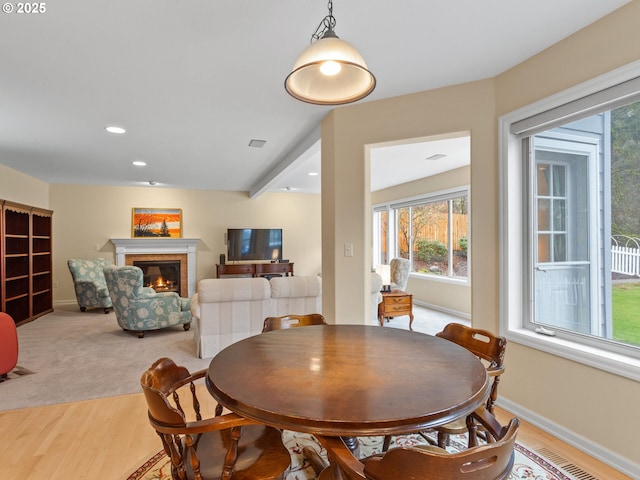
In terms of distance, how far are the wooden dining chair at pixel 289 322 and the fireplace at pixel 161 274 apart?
6022 millimetres

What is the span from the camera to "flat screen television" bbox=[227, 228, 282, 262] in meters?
7.91

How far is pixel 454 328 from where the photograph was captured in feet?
6.54

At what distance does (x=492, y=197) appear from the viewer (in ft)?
8.77

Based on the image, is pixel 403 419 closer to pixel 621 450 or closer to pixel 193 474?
pixel 193 474

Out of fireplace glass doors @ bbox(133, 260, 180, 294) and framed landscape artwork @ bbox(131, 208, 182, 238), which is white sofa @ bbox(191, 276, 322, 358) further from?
framed landscape artwork @ bbox(131, 208, 182, 238)

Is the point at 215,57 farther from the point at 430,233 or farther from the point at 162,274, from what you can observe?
the point at 162,274

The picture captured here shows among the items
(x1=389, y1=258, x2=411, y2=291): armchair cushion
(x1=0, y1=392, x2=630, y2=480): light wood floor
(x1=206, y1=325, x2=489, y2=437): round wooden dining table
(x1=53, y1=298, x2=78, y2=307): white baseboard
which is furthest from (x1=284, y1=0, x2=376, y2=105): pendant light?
(x1=53, y1=298, x2=78, y2=307): white baseboard

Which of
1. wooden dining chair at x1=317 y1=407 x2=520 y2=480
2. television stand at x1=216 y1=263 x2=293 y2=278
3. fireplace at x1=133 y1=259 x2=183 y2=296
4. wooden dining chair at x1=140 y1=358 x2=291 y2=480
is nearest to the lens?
wooden dining chair at x1=317 y1=407 x2=520 y2=480

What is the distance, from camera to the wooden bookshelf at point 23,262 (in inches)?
192

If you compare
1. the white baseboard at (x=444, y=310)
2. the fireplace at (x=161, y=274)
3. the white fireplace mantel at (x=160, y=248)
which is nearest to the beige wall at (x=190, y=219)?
the white fireplace mantel at (x=160, y=248)

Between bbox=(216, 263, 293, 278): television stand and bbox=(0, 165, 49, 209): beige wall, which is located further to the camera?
bbox=(216, 263, 293, 278): television stand

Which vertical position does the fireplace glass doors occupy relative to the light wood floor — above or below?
above

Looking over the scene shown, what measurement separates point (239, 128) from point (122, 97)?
114 cm

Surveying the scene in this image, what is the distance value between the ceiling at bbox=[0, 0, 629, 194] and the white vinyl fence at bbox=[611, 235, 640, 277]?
51.2 inches
